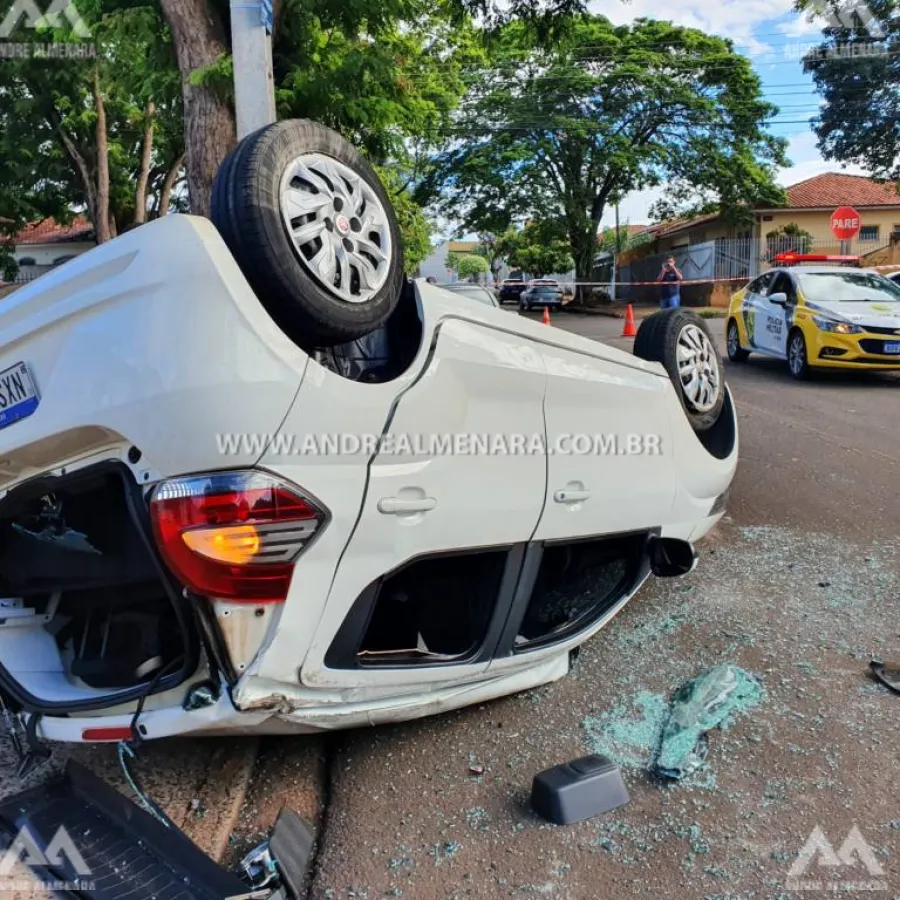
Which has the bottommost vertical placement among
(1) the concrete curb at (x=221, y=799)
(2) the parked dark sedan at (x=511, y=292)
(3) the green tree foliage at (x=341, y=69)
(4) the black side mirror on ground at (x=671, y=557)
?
(1) the concrete curb at (x=221, y=799)

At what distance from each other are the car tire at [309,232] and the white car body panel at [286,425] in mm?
113

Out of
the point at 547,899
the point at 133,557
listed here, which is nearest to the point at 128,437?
the point at 133,557

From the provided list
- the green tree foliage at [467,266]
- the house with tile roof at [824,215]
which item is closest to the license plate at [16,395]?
the house with tile roof at [824,215]

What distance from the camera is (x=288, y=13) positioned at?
6680 mm

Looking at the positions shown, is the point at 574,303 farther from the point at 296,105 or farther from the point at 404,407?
the point at 404,407

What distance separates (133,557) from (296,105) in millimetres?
5893

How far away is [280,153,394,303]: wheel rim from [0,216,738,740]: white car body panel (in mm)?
197

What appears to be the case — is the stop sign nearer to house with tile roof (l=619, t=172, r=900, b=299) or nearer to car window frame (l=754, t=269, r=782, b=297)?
house with tile roof (l=619, t=172, r=900, b=299)

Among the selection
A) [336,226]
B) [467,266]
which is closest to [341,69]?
[336,226]

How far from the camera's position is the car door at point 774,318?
10.5 meters

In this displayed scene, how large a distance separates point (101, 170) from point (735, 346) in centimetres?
1501

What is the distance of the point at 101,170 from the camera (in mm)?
18562

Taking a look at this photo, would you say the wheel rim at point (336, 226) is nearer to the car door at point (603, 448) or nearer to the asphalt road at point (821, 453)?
the car door at point (603, 448)

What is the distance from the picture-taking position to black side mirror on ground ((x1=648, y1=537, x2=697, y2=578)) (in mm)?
3217
